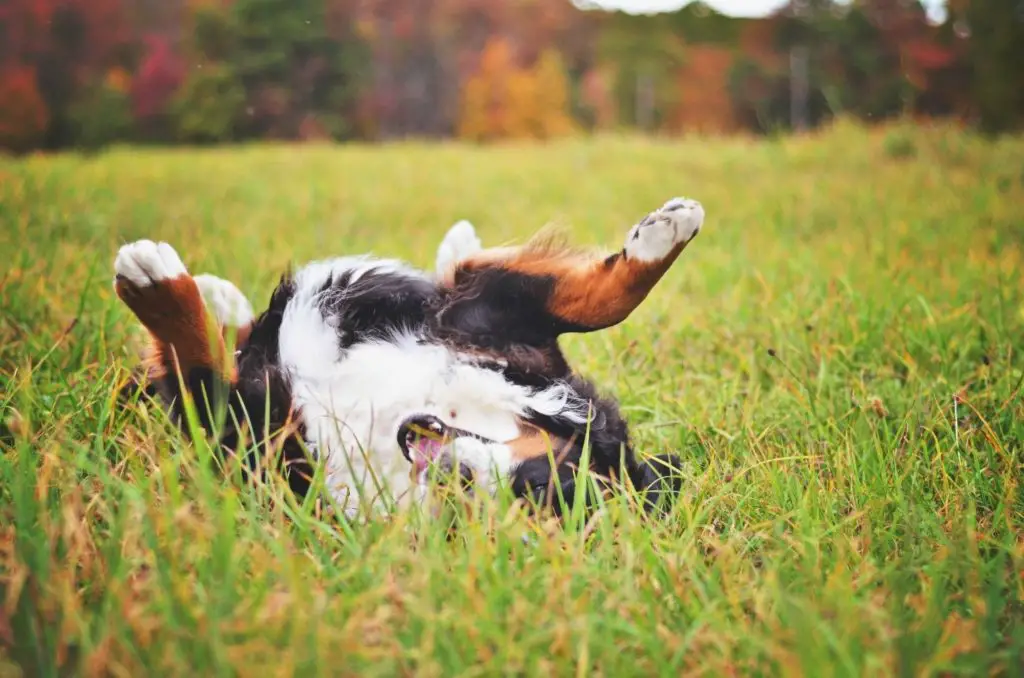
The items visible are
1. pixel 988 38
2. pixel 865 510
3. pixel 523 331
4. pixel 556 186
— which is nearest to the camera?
pixel 865 510

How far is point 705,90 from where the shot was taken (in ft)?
86.6

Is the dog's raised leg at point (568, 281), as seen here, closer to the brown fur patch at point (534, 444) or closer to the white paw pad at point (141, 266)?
the brown fur patch at point (534, 444)

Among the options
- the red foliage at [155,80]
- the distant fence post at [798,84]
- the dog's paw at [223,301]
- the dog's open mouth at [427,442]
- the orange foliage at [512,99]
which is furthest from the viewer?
the distant fence post at [798,84]

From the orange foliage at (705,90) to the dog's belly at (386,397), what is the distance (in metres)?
24.6

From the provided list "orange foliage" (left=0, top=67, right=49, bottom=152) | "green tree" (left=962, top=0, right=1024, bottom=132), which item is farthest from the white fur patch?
"green tree" (left=962, top=0, right=1024, bottom=132)

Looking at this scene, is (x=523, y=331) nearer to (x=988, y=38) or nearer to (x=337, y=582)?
(x=337, y=582)

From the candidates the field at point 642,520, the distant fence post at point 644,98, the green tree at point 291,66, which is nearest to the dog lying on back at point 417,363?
the field at point 642,520

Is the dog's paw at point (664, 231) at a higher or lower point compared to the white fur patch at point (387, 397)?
higher

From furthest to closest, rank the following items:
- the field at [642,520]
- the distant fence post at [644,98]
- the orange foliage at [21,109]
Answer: the distant fence post at [644,98] → the orange foliage at [21,109] → the field at [642,520]

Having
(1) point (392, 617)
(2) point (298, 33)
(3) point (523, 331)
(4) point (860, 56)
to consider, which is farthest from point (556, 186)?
(4) point (860, 56)

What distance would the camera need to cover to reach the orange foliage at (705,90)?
996 inches

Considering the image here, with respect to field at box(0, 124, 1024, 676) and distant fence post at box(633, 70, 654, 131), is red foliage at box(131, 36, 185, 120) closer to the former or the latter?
distant fence post at box(633, 70, 654, 131)

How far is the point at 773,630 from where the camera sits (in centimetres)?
99

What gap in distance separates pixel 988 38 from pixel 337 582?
2039cm
